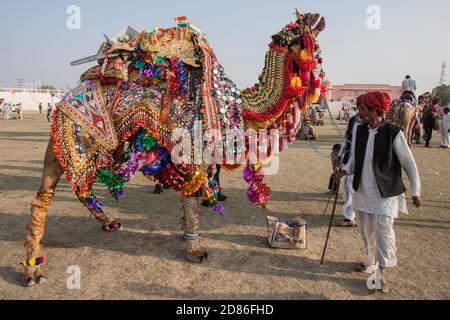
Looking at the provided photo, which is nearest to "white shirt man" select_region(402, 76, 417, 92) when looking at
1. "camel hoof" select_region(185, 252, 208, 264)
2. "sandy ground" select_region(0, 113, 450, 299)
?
"sandy ground" select_region(0, 113, 450, 299)

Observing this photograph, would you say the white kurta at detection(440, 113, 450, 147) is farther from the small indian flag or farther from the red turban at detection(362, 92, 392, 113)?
the small indian flag

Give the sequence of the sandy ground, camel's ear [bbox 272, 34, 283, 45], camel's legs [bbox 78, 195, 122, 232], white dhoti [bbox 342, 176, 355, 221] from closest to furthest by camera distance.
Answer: the sandy ground → camel's ear [bbox 272, 34, 283, 45] → camel's legs [bbox 78, 195, 122, 232] → white dhoti [bbox 342, 176, 355, 221]

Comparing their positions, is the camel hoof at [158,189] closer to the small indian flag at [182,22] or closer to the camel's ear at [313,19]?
the small indian flag at [182,22]

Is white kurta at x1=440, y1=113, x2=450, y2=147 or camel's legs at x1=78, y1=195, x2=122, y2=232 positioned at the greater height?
white kurta at x1=440, y1=113, x2=450, y2=147

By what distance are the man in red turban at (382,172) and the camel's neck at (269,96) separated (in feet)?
3.19

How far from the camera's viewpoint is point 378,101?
318 centimetres

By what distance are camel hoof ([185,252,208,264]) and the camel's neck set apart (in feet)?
5.50

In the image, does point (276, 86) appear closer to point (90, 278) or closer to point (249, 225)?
point (249, 225)

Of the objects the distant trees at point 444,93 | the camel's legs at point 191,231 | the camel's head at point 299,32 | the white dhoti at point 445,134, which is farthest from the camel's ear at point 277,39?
the distant trees at point 444,93

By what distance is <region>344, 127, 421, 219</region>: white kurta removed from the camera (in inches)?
125

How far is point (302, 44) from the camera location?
3799 millimetres

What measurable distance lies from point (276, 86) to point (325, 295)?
2327 millimetres

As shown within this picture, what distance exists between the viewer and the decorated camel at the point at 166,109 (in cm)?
360
